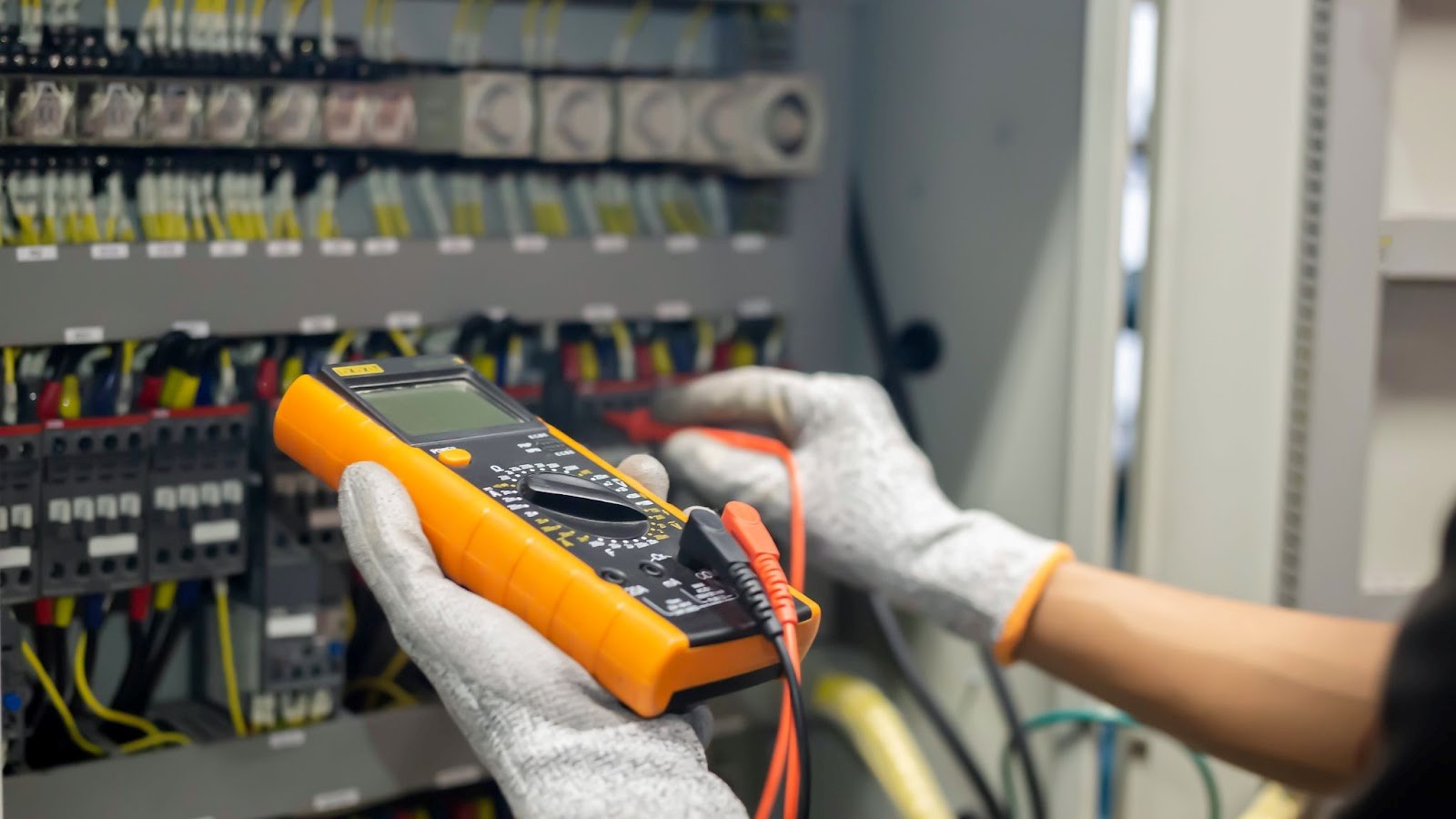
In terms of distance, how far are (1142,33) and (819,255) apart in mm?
433

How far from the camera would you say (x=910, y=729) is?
1.59 metres

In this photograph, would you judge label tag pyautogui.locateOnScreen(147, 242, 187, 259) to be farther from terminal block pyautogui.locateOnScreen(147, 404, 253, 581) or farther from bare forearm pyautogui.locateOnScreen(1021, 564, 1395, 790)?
bare forearm pyautogui.locateOnScreen(1021, 564, 1395, 790)

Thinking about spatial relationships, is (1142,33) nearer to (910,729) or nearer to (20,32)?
(910,729)

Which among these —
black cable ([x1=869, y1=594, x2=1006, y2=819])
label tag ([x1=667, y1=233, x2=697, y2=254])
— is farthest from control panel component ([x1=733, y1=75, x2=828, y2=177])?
black cable ([x1=869, y1=594, x2=1006, y2=819])

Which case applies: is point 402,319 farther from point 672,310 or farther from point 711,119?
point 711,119

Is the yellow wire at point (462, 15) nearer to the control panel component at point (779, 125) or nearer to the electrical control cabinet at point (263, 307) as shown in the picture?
the electrical control cabinet at point (263, 307)

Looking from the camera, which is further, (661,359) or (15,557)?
(661,359)

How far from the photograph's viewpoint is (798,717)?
26.9 inches

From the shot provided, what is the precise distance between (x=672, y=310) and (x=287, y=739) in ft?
1.93

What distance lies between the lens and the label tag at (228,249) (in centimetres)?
111

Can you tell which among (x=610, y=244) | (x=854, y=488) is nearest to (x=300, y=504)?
(x=610, y=244)

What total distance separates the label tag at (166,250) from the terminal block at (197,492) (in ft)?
0.45

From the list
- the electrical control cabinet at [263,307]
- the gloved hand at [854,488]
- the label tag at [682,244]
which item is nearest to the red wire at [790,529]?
the gloved hand at [854,488]

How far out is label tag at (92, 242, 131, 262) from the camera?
1.06 meters
